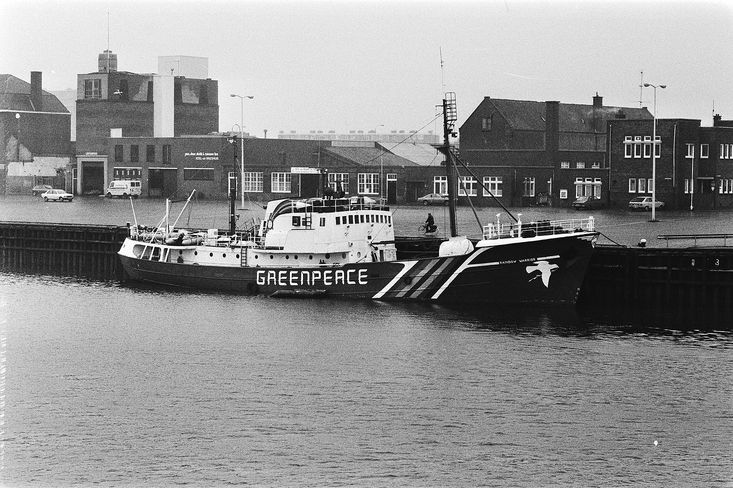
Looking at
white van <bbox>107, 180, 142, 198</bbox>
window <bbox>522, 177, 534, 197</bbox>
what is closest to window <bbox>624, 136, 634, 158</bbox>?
window <bbox>522, 177, 534, 197</bbox>

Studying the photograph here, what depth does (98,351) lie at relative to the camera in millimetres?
42750

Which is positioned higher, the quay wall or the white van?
the white van

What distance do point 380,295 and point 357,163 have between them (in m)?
51.5

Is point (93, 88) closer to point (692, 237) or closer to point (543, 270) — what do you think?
point (543, 270)

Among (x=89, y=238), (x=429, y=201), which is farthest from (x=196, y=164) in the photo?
(x=89, y=238)

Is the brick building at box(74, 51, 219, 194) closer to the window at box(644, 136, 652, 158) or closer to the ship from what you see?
the window at box(644, 136, 652, 158)

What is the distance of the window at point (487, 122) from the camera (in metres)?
102

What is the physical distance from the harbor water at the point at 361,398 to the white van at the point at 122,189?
67905 millimetres

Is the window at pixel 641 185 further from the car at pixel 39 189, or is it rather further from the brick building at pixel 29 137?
the brick building at pixel 29 137

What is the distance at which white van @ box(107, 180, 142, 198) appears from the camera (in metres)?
119

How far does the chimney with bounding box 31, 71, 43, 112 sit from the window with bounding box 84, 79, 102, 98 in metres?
4.79

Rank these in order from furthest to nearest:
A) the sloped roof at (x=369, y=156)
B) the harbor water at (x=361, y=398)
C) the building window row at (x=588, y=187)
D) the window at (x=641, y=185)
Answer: the sloped roof at (x=369, y=156) → the building window row at (x=588, y=187) → the window at (x=641, y=185) → the harbor water at (x=361, y=398)

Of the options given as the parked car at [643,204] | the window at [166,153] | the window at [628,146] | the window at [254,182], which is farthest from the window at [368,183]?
the parked car at [643,204]

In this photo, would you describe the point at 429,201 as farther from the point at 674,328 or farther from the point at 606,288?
the point at 674,328
